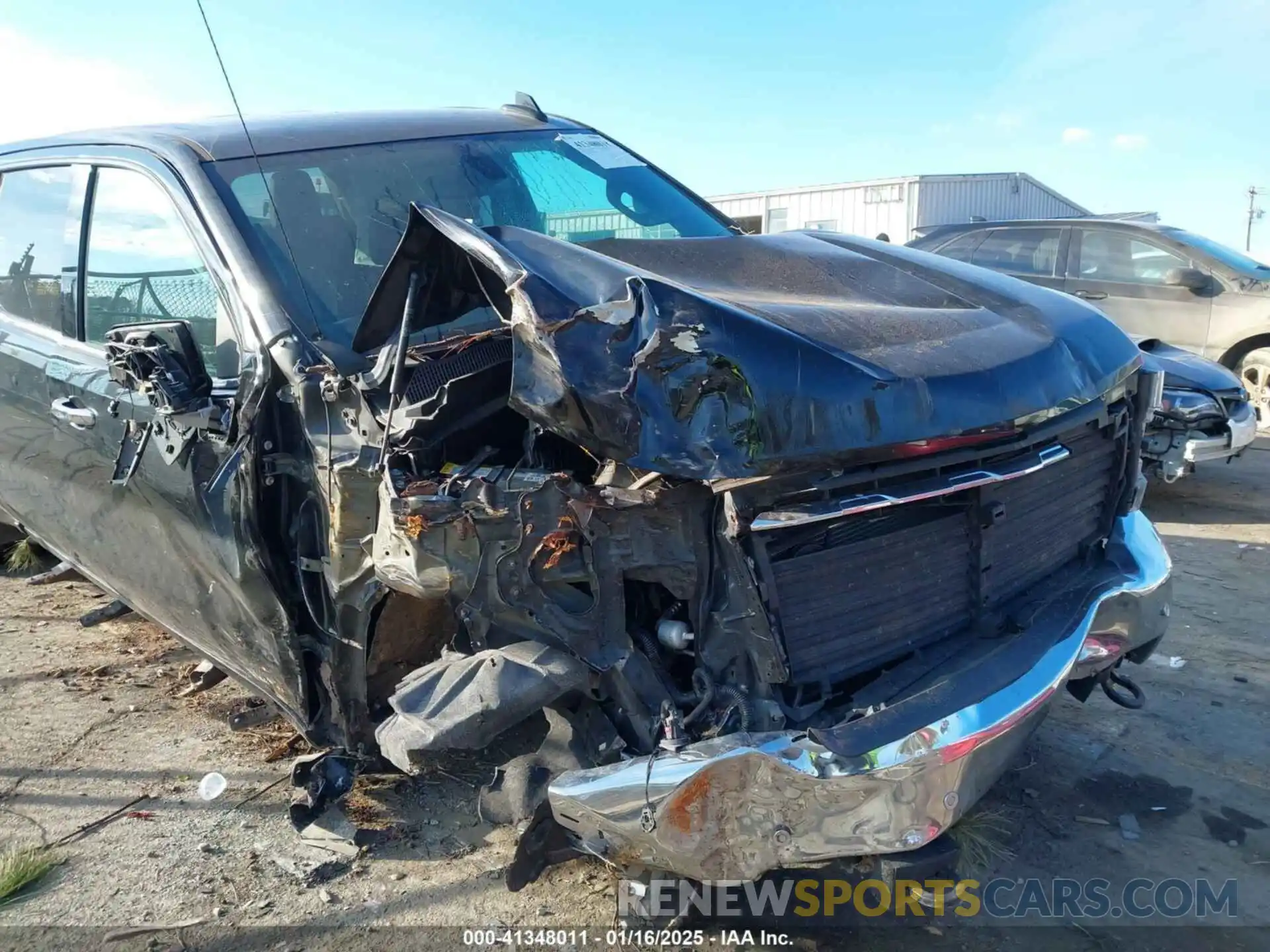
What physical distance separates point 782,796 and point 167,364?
1937mm

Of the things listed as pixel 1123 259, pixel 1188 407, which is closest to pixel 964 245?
pixel 1123 259

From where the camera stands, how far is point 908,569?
2506 mm

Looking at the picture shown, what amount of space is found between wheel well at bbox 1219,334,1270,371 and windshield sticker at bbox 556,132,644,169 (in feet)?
22.3

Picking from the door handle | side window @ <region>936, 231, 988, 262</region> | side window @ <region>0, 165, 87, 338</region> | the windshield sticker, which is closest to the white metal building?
side window @ <region>936, 231, 988, 262</region>

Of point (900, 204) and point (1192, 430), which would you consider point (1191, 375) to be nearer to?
point (1192, 430)

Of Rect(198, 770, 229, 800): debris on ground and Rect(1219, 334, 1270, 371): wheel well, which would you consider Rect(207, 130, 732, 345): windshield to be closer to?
Rect(198, 770, 229, 800): debris on ground

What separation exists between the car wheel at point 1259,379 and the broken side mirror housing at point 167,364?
8.71 metres

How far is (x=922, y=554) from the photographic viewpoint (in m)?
2.53

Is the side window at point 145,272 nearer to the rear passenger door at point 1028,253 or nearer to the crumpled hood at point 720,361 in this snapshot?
the crumpled hood at point 720,361

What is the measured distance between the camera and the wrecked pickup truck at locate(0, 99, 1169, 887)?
2.07 metres

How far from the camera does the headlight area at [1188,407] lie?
625cm

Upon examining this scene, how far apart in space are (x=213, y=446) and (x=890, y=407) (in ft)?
5.86

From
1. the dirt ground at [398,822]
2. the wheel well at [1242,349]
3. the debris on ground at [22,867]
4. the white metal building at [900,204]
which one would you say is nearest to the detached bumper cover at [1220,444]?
the dirt ground at [398,822]

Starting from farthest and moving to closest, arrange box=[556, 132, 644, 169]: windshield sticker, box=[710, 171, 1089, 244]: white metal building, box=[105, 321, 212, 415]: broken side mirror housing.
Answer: box=[710, 171, 1089, 244]: white metal building < box=[556, 132, 644, 169]: windshield sticker < box=[105, 321, 212, 415]: broken side mirror housing
